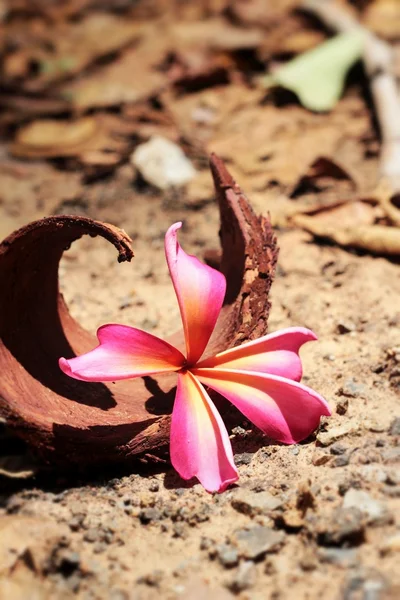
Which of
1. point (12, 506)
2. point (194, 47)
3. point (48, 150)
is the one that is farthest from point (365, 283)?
point (194, 47)

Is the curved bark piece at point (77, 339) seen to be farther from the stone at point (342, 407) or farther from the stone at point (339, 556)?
the stone at point (339, 556)

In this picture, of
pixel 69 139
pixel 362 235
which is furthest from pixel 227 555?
pixel 69 139

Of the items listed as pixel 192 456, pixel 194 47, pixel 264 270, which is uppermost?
pixel 194 47

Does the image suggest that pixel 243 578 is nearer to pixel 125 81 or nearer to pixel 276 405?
pixel 276 405

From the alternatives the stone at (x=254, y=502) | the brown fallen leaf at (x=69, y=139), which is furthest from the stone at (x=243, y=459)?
the brown fallen leaf at (x=69, y=139)

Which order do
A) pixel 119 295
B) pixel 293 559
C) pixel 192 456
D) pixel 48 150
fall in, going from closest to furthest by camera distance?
pixel 293 559, pixel 192 456, pixel 119 295, pixel 48 150

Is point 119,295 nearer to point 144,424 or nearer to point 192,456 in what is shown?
point 144,424
